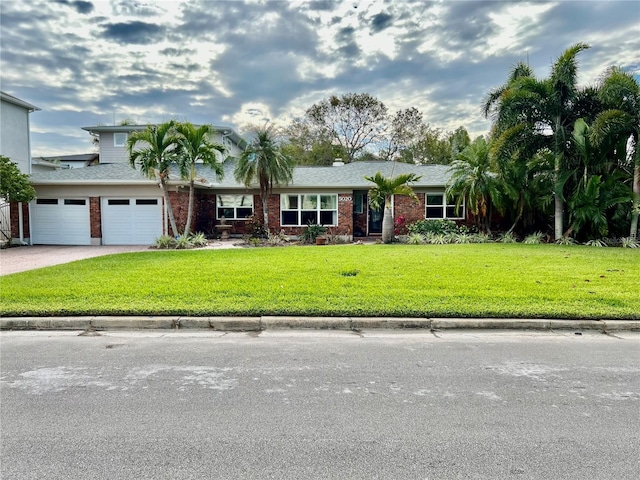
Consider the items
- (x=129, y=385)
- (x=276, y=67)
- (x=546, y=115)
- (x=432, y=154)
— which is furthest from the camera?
(x=432, y=154)

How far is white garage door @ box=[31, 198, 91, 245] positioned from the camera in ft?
59.1

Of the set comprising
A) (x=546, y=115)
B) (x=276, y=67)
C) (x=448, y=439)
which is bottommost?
(x=448, y=439)

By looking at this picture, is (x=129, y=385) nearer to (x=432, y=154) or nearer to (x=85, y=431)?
(x=85, y=431)

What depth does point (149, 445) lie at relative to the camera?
2980 millimetres

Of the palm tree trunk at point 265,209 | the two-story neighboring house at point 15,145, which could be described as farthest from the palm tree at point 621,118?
the two-story neighboring house at point 15,145

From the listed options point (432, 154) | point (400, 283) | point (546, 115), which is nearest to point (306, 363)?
point (400, 283)

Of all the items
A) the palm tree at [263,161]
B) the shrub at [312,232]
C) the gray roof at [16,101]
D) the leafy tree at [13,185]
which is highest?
the gray roof at [16,101]

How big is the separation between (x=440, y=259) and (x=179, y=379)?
8552mm

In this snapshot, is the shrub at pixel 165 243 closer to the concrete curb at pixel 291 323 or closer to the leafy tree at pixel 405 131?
the concrete curb at pixel 291 323

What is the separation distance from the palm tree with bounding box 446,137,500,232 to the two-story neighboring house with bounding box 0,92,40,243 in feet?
61.9

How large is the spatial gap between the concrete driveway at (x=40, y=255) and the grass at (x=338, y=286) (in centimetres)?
152

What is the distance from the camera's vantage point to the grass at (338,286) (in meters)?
6.41

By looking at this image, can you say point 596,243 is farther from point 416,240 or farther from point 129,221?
point 129,221

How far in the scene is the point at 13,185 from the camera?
1562 centimetres
